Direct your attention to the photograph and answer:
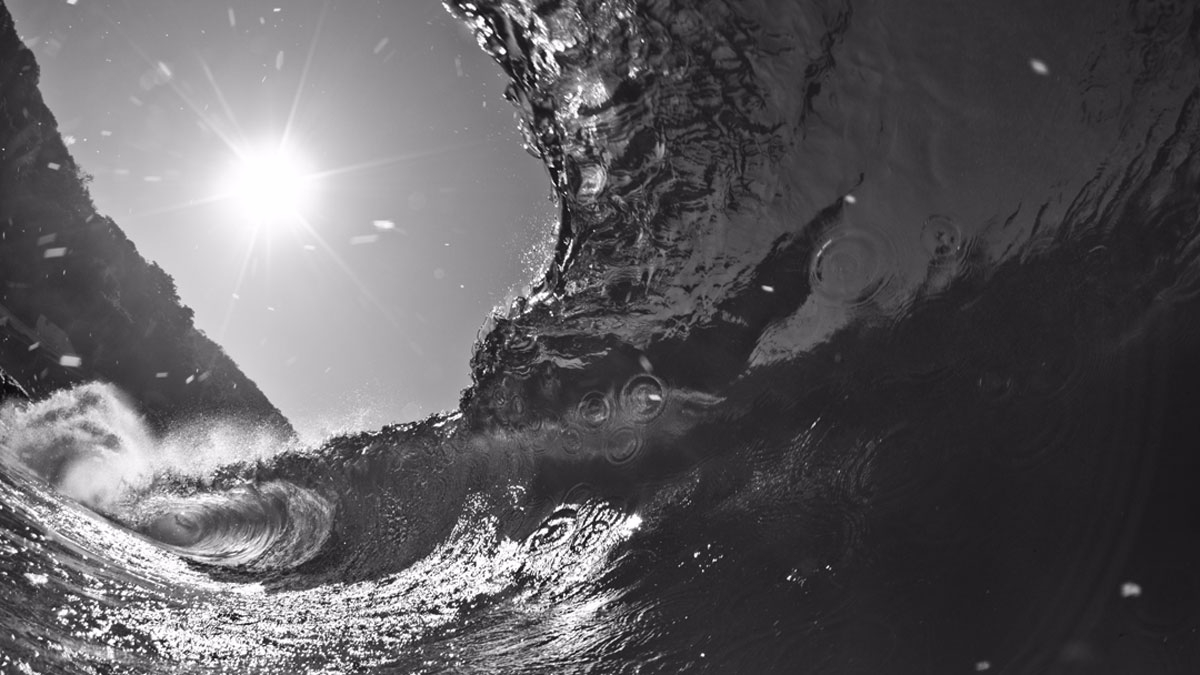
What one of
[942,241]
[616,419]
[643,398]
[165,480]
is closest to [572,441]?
[616,419]

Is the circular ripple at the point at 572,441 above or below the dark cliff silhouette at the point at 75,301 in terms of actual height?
below

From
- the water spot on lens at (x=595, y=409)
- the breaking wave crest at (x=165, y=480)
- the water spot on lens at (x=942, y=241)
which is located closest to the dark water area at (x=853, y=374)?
the water spot on lens at (x=942, y=241)

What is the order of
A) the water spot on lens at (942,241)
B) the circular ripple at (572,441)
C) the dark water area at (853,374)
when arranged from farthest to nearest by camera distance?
the circular ripple at (572,441)
the water spot on lens at (942,241)
the dark water area at (853,374)

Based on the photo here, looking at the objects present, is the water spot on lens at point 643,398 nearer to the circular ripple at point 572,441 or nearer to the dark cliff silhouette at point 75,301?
the circular ripple at point 572,441

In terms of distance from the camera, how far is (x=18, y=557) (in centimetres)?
249

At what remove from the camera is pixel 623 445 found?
4289mm

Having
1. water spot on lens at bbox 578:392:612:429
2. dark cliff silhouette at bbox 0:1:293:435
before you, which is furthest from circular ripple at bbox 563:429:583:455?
dark cliff silhouette at bbox 0:1:293:435

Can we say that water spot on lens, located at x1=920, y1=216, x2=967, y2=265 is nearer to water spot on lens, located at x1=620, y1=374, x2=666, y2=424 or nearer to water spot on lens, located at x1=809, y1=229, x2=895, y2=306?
water spot on lens, located at x1=809, y1=229, x2=895, y2=306

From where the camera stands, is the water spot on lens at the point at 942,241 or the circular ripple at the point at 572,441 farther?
the circular ripple at the point at 572,441

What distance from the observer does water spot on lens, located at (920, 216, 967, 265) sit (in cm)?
274

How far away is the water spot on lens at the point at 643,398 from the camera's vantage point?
161 inches

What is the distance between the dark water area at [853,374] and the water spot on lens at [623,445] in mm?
427

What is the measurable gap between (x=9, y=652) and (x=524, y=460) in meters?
3.76

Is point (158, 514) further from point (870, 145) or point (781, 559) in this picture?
point (870, 145)
